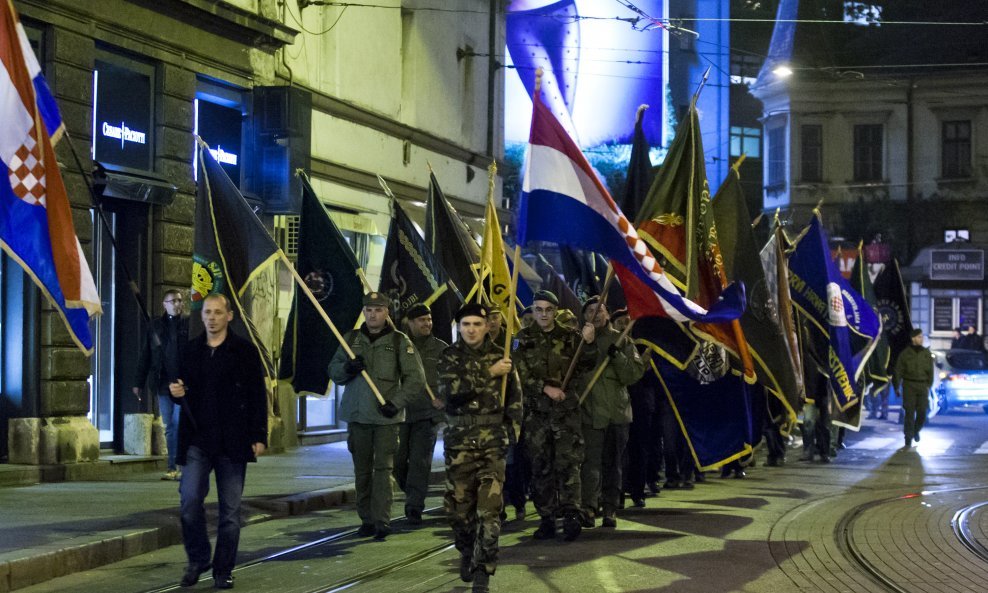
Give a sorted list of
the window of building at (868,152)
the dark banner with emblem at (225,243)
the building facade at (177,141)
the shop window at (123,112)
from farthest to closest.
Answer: the window of building at (868,152) < the shop window at (123,112) < the building facade at (177,141) < the dark banner with emblem at (225,243)

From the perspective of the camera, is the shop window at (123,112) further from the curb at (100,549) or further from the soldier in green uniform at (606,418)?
the soldier in green uniform at (606,418)

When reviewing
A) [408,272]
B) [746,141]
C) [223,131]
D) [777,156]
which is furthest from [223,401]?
[746,141]

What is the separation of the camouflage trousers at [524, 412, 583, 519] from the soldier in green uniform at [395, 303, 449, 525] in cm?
147

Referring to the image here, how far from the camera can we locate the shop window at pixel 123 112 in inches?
674

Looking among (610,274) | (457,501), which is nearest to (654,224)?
(610,274)

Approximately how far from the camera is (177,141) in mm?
18312

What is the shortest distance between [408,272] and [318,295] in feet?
4.63

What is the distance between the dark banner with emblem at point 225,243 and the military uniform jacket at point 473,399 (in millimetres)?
3147

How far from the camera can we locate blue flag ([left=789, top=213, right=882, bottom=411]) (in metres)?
19.5

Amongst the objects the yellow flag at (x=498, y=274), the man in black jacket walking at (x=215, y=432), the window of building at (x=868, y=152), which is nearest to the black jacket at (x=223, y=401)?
the man in black jacket walking at (x=215, y=432)

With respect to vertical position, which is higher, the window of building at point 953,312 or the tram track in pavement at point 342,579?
the window of building at point 953,312

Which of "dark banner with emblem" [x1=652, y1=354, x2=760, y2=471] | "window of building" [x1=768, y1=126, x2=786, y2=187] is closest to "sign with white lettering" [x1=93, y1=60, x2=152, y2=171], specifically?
"dark banner with emblem" [x1=652, y1=354, x2=760, y2=471]

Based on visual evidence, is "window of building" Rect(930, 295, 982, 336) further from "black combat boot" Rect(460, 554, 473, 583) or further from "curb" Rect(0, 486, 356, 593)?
"black combat boot" Rect(460, 554, 473, 583)

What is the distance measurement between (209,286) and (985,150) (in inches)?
1885
